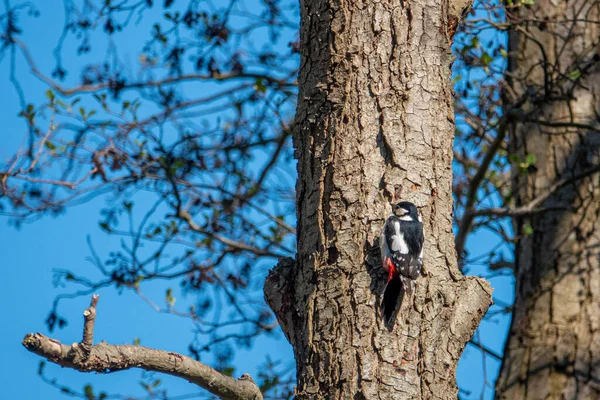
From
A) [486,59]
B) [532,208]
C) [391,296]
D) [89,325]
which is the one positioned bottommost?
[89,325]

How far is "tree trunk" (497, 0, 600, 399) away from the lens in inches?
157

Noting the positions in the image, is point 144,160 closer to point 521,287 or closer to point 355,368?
point 521,287

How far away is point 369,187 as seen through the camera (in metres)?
2.33

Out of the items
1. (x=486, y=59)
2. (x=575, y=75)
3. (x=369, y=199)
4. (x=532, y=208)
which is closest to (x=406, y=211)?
(x=369, y=199)

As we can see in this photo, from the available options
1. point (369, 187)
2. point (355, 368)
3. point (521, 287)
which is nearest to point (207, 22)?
point (521, 287)

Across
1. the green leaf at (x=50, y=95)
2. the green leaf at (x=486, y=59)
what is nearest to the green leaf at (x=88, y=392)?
the green leaf at (x=50, y=95)

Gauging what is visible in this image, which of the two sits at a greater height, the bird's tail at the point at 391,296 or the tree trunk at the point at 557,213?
the tree trunk at the point at 557,213

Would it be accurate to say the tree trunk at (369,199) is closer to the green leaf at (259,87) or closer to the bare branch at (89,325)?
the bare branch at (89,325)

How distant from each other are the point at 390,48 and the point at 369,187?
50 centimetres

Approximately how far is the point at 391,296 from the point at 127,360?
793 millimetres

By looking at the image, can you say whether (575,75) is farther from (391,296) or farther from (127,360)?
(127,360)

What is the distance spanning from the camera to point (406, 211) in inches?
89.6

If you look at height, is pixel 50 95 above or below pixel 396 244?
above

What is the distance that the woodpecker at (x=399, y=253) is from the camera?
213 cm
